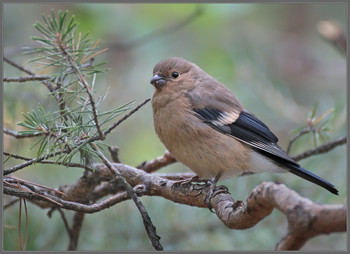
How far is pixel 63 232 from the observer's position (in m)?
3.69

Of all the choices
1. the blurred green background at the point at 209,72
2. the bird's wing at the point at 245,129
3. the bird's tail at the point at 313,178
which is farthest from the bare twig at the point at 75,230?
the bird's tail at the point at 313,178

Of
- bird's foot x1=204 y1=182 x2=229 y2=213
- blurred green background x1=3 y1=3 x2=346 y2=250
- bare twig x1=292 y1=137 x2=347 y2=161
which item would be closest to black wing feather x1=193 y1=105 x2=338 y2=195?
bare twig x1=292 y1=137 x2=347 y2=161

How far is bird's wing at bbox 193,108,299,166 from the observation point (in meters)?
3.52

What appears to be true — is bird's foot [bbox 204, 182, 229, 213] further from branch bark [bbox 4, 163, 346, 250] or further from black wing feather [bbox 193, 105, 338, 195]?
black wing feather [bbox 193, 105, 338, 195]

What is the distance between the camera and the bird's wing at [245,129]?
A: 3520 millimetres

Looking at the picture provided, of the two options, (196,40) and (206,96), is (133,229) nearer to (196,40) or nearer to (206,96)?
(206,96)

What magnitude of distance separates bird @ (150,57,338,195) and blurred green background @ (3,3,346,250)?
428mm

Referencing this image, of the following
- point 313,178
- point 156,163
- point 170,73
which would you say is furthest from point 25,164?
point 313,178

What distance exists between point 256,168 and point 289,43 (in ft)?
15.5

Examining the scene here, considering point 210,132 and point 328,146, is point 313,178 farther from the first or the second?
point 210,132

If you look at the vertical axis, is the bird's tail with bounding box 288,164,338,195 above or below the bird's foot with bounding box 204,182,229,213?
above

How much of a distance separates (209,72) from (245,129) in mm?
2046

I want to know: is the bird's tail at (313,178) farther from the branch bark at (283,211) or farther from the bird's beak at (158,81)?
the bird's beak at (158,81)

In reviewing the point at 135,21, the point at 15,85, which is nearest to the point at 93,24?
the point at 135,21
